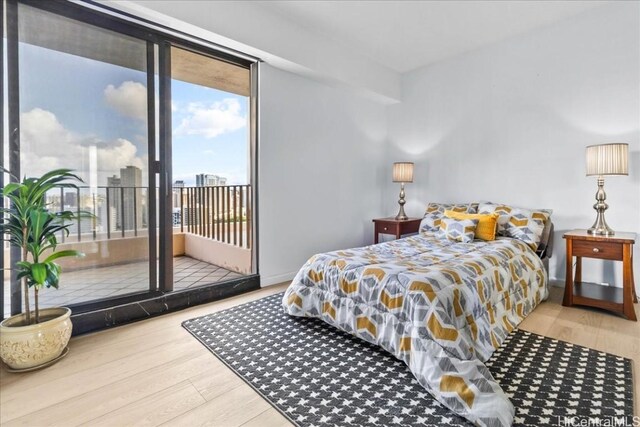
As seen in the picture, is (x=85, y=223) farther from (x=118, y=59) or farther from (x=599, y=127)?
(x=599, y=127)

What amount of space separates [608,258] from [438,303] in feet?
6.21

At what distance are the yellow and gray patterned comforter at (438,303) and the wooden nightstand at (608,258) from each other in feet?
0.85

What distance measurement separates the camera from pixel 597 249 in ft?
8.55

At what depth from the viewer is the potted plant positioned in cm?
178

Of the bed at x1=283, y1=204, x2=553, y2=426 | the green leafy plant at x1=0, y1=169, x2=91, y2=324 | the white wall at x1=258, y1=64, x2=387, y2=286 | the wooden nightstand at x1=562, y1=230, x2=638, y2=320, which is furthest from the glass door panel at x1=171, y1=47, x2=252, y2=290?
the wooden nightstand at x1=562, y1=230, x2=638, y2=320

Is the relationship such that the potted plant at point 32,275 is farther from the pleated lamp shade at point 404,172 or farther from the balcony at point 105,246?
the pleated lamp shade at point 404,172

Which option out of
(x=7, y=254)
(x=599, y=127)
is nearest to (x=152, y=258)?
(x=7, y=254)

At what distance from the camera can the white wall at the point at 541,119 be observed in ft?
9.66

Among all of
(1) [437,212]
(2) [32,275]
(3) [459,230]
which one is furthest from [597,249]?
(2) [32,275]

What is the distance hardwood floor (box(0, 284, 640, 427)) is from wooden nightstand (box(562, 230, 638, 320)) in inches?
7.0

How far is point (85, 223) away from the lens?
2.40m

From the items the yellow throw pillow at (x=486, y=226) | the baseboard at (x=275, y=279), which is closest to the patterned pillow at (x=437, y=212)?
the yellow throw pillow at (x=486, y=226)

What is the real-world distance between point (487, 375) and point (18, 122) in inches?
124

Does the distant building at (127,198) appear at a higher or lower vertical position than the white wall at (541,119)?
lower
